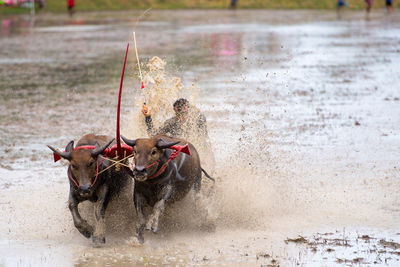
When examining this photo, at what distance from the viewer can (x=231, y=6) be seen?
54844 millimetres

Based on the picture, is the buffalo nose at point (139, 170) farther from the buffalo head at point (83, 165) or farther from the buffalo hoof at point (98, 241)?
the buffalo hoof at point (98, 241)

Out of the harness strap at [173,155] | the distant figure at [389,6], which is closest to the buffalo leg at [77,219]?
the harness strap at [173,155]

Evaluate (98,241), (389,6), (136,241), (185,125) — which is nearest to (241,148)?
(185,125)

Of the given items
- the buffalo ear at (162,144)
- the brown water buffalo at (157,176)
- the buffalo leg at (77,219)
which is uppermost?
the buffalo ear at (162,144)

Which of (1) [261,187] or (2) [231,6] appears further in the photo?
(2) [231,6]

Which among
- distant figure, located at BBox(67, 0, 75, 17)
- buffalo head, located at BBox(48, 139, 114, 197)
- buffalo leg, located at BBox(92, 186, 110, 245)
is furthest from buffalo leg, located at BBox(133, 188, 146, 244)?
distant figure, located at BBox(67, 0, 75, 17)

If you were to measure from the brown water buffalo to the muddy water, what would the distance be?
0.30 meters

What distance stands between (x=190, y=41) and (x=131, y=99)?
13.2 m

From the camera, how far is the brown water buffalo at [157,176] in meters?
7.70

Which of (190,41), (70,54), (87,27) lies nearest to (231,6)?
(87,27)

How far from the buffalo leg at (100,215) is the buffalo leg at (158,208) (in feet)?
1.76

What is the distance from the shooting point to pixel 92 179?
311 inches

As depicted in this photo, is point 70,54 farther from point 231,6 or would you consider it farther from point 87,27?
point 231,6

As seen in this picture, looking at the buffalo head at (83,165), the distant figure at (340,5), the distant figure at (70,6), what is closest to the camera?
the buffalo head at (83,165)
